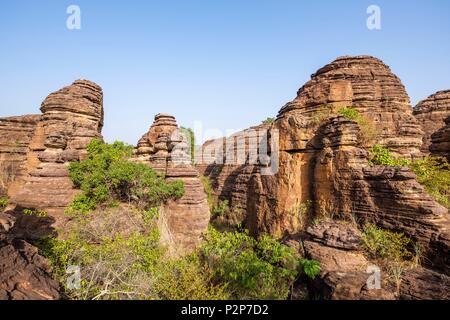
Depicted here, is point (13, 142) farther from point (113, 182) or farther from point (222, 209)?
point (222, 209)

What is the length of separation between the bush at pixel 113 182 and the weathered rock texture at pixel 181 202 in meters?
0.63

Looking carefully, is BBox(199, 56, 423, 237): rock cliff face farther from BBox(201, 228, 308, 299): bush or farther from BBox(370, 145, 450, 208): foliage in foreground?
BBox(201, 228, 308, 299): bush

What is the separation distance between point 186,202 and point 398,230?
9931 mm

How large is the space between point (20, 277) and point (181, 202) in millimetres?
9050

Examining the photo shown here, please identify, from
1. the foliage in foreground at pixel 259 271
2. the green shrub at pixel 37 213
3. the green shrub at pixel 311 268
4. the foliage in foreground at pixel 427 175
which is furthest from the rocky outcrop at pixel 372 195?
the green shrub at pixel 37 213

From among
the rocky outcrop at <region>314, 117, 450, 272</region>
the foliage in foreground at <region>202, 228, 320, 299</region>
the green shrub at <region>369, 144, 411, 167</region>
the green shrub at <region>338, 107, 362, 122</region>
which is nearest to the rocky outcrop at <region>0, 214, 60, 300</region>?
the foliage in foreground at <region>202, 228, 320, 299</region>

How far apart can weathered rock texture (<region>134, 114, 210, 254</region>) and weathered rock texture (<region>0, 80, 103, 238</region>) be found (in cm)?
446

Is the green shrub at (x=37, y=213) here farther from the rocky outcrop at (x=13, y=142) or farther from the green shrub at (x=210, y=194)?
the green shrub at (x=210, y=194)

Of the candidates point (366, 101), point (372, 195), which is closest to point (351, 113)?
→ point (366, 101)

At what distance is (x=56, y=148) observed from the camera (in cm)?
1192

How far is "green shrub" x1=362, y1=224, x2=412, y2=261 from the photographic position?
7.57 meters

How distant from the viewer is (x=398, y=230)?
8234 mm
